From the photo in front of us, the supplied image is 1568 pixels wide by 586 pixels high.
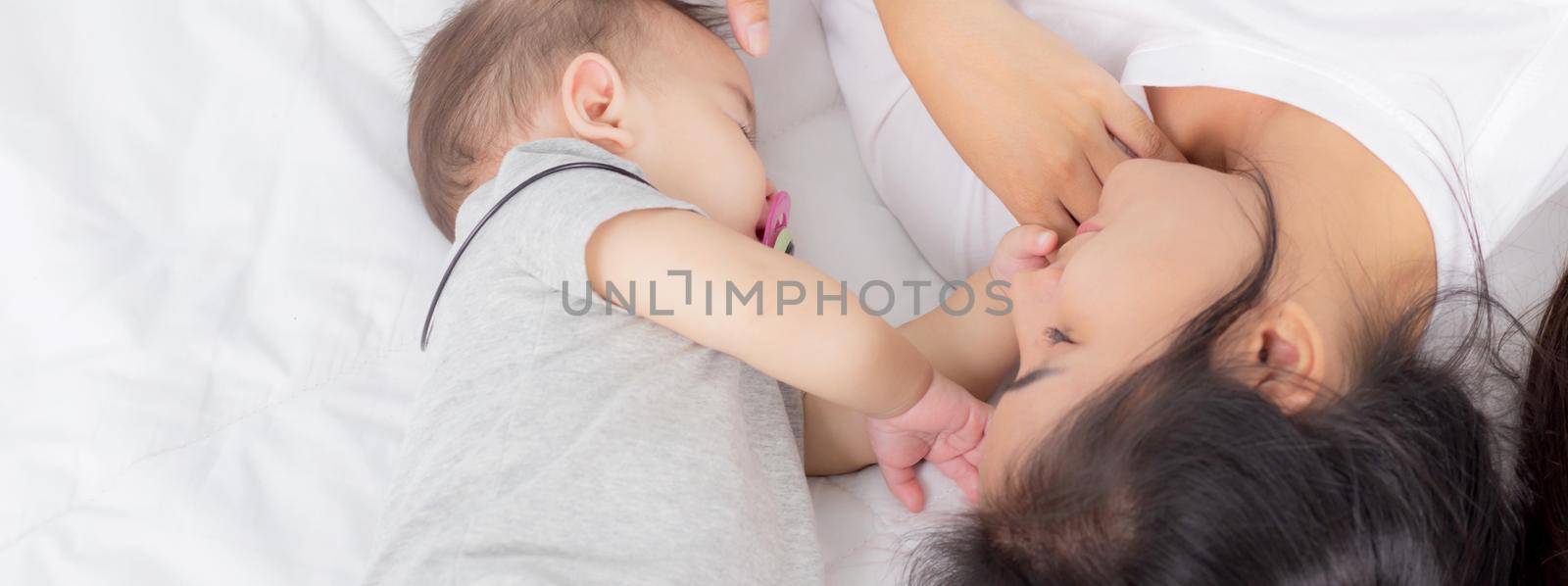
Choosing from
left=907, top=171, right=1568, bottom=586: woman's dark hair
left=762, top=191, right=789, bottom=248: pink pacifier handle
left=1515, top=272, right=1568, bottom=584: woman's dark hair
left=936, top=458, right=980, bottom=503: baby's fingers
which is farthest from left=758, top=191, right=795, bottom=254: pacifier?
left=1515, top=272, right=1568, bottom=584: woman's dark hair

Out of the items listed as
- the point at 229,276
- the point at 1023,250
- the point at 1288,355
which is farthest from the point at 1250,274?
the point at 229,276

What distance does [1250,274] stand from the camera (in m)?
0.77

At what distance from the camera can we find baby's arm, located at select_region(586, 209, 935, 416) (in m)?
0.86

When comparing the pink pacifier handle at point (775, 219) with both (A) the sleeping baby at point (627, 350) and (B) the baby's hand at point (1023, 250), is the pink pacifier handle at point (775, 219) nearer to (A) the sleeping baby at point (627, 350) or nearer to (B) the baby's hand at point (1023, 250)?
(A) the sleeping baby at point (627, 350)

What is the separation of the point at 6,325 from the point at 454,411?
1.59ft

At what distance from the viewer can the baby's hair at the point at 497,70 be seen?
1031 mm

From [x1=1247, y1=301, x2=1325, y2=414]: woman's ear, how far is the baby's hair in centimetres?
59

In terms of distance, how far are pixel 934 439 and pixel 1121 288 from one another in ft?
0.83

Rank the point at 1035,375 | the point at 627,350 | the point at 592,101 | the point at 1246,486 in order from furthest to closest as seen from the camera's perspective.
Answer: the point at 592,101, the point at 627,350, the point at 1035,375, the point at 1246,486

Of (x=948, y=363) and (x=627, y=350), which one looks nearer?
(x=627, y=350)

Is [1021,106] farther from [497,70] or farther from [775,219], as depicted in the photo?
[497,70]

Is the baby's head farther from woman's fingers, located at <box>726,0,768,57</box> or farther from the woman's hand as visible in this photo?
the woman's hand

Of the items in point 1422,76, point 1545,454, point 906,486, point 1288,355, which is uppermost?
point 1422,76

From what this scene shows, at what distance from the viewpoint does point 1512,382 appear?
35.2 inches
